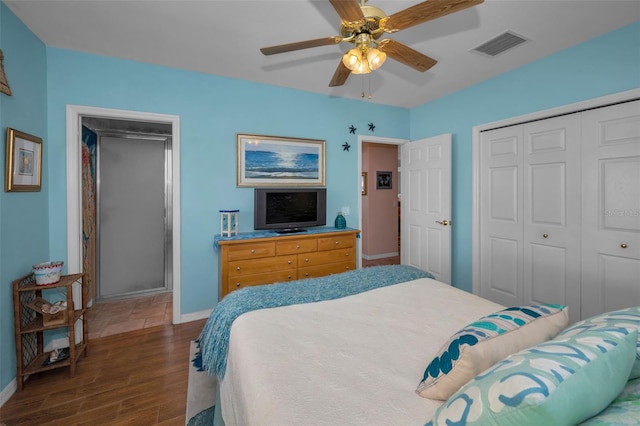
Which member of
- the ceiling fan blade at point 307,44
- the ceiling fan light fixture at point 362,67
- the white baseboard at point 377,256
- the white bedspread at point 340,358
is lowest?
the white baseboard at point 377,256

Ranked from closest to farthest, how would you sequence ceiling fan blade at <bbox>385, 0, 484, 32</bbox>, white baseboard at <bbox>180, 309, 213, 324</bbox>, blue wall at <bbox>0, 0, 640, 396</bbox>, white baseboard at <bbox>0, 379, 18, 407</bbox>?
ceiling fan blade at <bbox>385, 0, 484, 32</bbox> → white baseboard at <bbox>0, 379, 18, 407</bbox> → blue wall at <bbox>0, 0, 640, 396</bbox> → white baseboard at <bbox>180, 309, 213, 324</bbox>

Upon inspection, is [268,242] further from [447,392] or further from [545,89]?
[545,89]

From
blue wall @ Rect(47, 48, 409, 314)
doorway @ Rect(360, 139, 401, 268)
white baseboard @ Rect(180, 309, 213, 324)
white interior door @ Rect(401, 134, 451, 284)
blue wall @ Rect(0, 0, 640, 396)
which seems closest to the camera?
blue wall @ Rect(0, 0, 640, 396)

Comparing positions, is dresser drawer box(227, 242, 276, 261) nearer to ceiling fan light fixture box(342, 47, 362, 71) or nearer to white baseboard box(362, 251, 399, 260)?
ceiling fan light fixture box(342, 47, 362, 71)

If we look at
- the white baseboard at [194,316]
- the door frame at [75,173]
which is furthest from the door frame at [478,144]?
the door frame at [75,173]

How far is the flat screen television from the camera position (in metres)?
3.18

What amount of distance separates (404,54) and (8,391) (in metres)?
3.40

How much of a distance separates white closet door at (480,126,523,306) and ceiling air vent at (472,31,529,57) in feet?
2.71

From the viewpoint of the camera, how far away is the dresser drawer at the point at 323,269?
3197 millimetres

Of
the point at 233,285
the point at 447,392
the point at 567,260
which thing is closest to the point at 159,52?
the point at 233,285

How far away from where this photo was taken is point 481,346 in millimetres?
902

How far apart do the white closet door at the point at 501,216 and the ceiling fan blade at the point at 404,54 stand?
1709mm

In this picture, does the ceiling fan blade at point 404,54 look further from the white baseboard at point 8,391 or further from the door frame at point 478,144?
the white baseboard at point 8,391

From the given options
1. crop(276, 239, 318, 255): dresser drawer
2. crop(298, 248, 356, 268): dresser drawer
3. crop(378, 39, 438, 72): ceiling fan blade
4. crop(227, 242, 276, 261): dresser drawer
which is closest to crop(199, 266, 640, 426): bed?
crop(227, 242, 276, 261): dresser drawer
